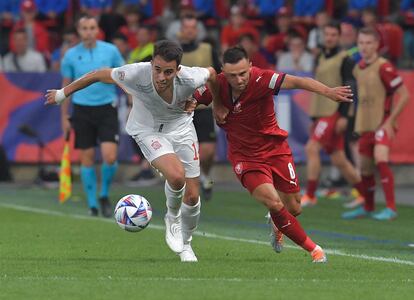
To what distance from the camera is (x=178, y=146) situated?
11102mm

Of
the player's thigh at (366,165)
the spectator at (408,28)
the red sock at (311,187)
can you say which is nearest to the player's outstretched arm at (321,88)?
the player's thigh at (366,165)

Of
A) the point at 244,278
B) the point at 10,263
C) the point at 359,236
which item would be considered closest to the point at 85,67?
the point at 359,236

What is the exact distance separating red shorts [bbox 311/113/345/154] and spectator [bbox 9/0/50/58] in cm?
712

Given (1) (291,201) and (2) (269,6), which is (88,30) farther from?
(2) (269,6)

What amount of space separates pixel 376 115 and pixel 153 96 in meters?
5.37

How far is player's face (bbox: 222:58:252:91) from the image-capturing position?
10.5 metres

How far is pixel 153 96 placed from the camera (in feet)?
35.7

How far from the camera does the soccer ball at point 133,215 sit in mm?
10852

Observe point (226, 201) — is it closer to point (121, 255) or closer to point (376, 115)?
point (376, 115)

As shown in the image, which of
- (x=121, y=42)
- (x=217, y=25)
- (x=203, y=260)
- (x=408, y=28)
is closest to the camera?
(x=203, y=260)

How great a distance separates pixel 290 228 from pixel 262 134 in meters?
1.02

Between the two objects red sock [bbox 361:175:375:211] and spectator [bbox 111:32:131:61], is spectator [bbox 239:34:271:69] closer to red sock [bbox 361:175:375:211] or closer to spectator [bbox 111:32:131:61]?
spectator [bbox 111:32:131:61]

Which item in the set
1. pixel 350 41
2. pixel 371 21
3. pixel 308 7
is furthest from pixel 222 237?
pixel 308 7

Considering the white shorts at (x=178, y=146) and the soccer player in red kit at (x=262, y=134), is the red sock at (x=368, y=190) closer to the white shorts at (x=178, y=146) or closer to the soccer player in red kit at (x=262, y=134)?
the soccer player in red kit at (x=262, y=134)
